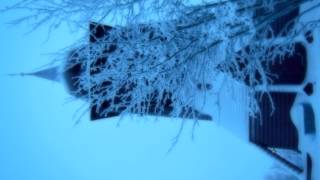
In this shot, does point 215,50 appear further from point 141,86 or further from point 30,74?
point 30,74

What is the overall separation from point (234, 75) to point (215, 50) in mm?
805

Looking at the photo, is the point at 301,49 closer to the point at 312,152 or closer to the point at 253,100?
the point at 253,100

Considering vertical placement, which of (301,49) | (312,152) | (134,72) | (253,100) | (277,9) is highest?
(277,9)

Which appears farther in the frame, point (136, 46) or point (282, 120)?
point (282, 120)

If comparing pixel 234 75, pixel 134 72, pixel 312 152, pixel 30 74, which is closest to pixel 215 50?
pixel 234 75

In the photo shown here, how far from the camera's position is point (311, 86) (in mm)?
5855

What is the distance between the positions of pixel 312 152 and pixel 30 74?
6197 mm

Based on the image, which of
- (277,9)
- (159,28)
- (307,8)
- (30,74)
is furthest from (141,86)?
(30,74)

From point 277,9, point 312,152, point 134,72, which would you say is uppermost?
point 277,9

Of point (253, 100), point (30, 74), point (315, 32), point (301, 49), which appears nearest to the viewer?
point (315, 32)

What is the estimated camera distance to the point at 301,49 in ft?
20.0

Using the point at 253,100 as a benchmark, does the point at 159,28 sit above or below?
above

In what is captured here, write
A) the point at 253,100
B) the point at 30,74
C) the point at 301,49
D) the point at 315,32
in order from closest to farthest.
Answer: the point at 315,32 < the point at 301,49 < the point at 253,100 < the point at 30,74

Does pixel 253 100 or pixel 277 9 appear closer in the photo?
pixel 277 9
